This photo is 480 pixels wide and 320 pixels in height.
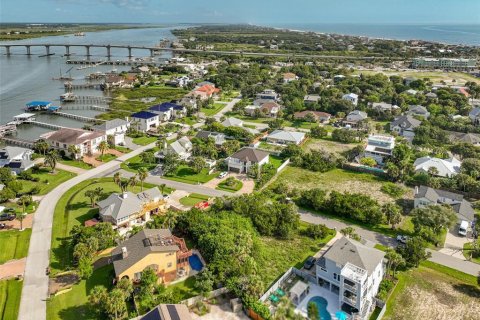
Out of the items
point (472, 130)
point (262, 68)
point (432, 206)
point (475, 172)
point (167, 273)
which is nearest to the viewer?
point (167, 273)

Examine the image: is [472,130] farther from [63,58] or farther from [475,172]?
[63,58]

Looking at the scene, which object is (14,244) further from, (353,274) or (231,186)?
(353,274)

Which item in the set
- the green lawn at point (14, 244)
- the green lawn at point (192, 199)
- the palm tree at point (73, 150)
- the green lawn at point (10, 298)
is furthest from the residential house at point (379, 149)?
the green lawn at point (10, 298)

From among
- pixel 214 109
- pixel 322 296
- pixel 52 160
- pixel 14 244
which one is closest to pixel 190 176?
pixel 52 160

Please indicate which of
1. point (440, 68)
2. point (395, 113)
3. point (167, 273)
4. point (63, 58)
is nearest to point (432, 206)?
point (167, 273)

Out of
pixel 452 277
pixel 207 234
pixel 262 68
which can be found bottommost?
pixel 452 277

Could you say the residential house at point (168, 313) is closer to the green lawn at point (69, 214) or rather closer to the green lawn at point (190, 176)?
the green lawn at point (69, 214)
